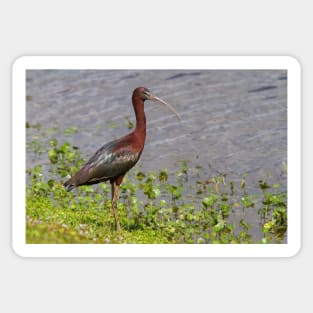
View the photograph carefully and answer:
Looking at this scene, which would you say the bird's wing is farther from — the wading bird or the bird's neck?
the bird's neck

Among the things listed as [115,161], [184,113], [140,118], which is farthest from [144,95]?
[184,113]

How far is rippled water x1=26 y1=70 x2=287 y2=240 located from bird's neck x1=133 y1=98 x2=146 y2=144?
0.15m

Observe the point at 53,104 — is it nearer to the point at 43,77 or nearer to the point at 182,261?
the point at 43,77

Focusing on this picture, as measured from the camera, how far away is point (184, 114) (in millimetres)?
17531

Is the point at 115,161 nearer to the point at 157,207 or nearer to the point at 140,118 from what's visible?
the point at 140,118

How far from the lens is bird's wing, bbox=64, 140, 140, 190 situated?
1650cm

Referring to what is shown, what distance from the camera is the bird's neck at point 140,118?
1655 cm

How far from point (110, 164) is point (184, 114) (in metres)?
1.46

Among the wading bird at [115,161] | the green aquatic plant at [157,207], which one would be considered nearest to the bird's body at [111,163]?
the wading bird at [115,161]

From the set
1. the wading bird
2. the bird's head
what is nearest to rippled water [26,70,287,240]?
the bird's head

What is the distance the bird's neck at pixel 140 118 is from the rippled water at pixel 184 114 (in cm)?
15
